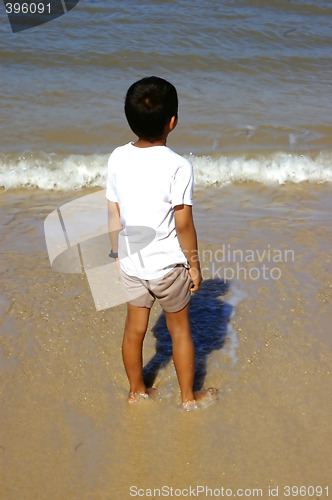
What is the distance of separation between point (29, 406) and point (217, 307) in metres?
1.37

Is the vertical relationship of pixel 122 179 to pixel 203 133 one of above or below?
above

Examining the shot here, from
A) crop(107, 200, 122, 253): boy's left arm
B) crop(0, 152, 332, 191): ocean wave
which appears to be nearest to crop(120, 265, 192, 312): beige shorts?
crop(107, 200, 122, 253): boy's left arm

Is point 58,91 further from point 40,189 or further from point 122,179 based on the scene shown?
point 122,179

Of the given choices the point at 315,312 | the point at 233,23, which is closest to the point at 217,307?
the point at 315,312

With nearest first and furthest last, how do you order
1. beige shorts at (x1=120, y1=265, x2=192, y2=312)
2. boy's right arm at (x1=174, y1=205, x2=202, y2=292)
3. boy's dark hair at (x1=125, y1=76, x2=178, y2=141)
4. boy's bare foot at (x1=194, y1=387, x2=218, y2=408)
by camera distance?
boy's dark hair at (x1=125, y1=76, x2=178, y2=141) → boy's right arm at (x1=174, y1=205, x2=202, y2=292) → beige shorts at (x1=120, y1=265, x2=192, y2=312) → boy's bare foot at (x1=194, y1=387, x2=218, y2=408)

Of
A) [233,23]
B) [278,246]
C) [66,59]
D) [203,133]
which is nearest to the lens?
[278,246]

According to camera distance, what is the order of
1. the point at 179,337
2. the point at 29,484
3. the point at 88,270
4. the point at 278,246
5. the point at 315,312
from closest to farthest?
the point at 29,484 → the point at 179,337 → the point at 315,312 → the point at 88,270 → the point at 278,246

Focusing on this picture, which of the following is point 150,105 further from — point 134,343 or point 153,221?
point 134,343

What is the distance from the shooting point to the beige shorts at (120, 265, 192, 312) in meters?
2.84

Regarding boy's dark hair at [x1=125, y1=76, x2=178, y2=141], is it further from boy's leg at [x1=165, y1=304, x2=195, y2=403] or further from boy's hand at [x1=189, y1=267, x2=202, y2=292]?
boy's leg at [x1=165, y1=304, x2=195, y2=403]

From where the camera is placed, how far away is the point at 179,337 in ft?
9.82

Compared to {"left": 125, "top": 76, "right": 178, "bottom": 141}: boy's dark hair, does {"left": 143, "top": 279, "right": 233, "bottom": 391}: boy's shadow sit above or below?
below

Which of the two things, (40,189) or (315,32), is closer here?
(40,189)

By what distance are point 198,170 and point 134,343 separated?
359 centimetres
